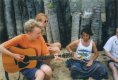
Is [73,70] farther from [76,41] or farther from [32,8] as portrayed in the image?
[32,8]

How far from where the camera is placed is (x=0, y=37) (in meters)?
8.89

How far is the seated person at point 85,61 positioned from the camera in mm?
7562

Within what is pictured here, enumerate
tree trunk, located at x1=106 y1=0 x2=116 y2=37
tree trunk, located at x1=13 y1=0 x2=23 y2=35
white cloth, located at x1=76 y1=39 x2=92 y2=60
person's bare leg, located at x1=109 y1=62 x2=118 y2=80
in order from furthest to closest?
1. tree trunk, located at x1=13 y1=0 x2=23 y2=35
2. tree trunk, located at x1=106 y1=0 x2=116 y2=37
3. white cloth, located at x1=76 y1=39 x2=92 y2=60
4. person's bare leg, located at x1=109 y1=62 x2=118 y2=80

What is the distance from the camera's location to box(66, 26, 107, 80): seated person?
756 cm

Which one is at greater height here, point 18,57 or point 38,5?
point 38,5

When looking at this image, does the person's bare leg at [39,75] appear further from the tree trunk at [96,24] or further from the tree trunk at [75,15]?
the tree trunk at [96,24]

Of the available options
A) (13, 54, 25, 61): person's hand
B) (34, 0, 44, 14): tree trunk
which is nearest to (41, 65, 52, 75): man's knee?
(13, 54, 25, 61): person's hand

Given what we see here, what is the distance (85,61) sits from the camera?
7625mm

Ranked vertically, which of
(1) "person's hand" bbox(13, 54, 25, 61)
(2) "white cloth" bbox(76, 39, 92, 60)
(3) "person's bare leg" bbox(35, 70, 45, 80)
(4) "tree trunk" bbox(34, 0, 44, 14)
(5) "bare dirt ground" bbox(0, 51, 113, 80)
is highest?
(4) "tree trunk" bbox(34, 0, 44, 14)

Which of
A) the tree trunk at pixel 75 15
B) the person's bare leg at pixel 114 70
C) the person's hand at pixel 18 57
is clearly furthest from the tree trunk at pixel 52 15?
the person's hand at pixel 18 57

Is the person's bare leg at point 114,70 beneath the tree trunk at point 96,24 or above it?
beneath

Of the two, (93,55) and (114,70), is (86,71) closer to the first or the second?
(93,55)

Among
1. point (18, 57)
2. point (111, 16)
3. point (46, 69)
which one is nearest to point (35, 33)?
point (18, 57)

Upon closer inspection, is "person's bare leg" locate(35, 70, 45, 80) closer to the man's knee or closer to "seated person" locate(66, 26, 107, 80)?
the man's knee
